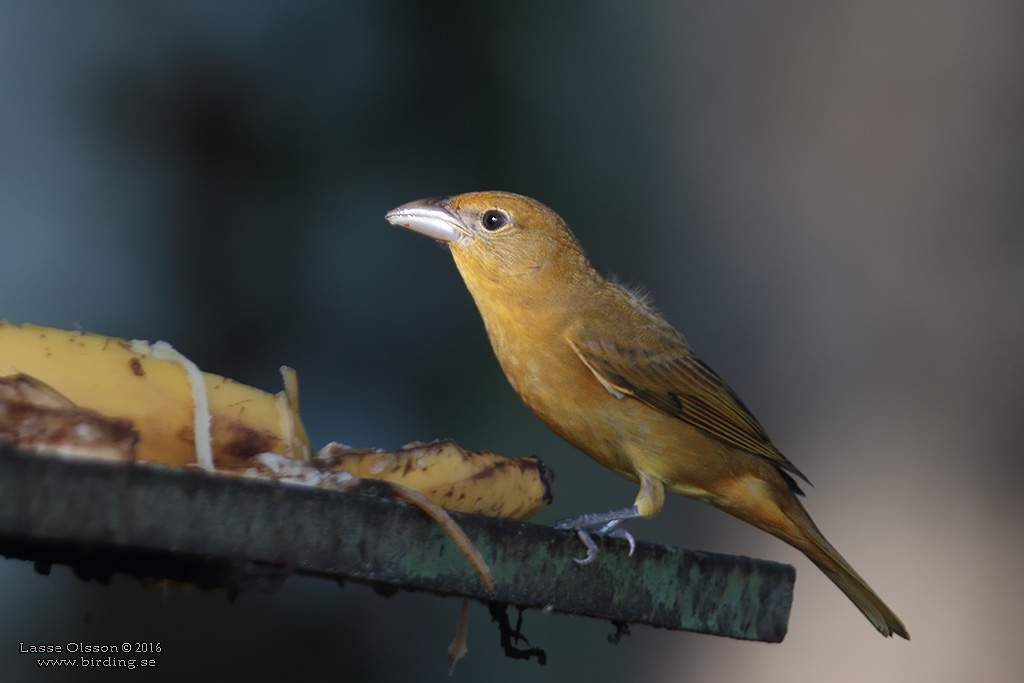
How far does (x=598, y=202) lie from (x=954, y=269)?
213 cm

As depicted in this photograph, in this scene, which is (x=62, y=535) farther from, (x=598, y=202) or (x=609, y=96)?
(x=609, y=96)

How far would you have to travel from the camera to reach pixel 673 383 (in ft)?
10.7

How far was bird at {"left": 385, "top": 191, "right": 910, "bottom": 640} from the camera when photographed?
302 cm

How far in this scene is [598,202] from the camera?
6.11m

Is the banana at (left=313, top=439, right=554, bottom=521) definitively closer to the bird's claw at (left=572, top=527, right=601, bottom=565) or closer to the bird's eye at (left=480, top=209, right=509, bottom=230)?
the bird's claw at (left=572, top=527, right=601, bottom=565)

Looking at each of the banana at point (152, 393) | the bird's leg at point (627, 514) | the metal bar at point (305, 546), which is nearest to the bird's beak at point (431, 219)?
the bird's leg at point (627, 514)

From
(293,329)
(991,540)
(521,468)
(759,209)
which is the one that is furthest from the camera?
(293,329)

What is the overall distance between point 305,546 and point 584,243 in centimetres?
459

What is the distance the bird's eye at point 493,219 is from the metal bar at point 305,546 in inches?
64.1

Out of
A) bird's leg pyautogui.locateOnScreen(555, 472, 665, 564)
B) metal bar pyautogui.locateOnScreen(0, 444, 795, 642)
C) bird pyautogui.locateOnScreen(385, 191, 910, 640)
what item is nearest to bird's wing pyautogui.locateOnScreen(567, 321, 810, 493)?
bird pyautogui.locateOnScreen(385, 191, 910, 640)

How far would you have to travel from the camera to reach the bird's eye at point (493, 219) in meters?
3.33

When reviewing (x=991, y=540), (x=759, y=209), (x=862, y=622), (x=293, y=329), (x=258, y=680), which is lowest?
(x=258, y=680)

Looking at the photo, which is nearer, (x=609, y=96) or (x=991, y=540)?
(x=991, y=540)

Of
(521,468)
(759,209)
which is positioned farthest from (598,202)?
(521,468)
